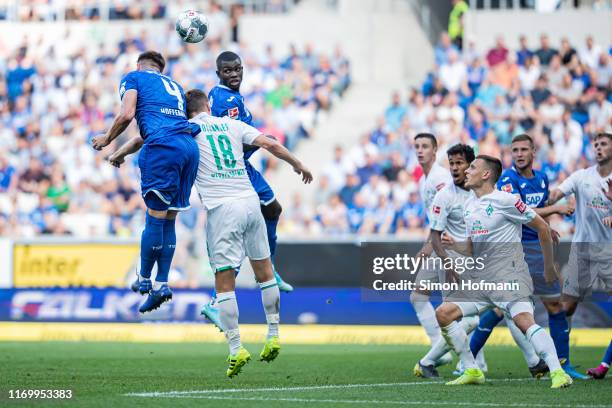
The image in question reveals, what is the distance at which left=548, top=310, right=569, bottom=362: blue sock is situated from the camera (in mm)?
12258

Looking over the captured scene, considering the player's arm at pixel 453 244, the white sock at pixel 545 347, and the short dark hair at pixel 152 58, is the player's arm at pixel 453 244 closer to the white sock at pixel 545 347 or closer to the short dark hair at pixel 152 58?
the white sock at pixel 545 347

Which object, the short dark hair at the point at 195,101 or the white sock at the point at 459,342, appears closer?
the white sock at the point at 459,342

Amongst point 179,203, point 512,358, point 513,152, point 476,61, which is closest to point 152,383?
point 179,203

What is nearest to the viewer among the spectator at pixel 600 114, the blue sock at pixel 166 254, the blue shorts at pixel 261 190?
the blue sock at pixel 166 254

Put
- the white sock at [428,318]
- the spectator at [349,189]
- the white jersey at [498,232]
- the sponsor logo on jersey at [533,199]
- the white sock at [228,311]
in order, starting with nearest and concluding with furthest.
Result: the white jersey at [498,232], the white sock at [228,311], the sponsor logo on jersey at [533,199], the white sock at [428,318], the spectator at [349,189]

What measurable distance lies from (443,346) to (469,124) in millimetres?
11645

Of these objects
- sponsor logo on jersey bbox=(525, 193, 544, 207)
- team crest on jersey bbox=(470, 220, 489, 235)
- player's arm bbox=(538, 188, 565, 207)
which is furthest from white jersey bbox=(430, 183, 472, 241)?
team crest on jersey bbox=(470, 220, 489, 235)

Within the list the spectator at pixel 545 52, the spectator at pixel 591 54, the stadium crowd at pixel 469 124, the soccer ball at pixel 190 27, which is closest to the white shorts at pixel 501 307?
the soccer ball at pixel 190 27

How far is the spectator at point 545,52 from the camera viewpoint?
2390 centimetres

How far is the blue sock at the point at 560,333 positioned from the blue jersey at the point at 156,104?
4.45 meters

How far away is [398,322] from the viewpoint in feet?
61.3

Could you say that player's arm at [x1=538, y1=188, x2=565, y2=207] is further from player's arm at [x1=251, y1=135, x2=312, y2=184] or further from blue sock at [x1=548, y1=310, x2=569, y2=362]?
player's arm at [x1=251, y1=135, x2=312, y2=184]

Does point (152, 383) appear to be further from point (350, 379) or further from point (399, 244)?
point (399, 244)

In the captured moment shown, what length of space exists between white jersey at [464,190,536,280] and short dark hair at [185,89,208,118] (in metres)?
2.70
